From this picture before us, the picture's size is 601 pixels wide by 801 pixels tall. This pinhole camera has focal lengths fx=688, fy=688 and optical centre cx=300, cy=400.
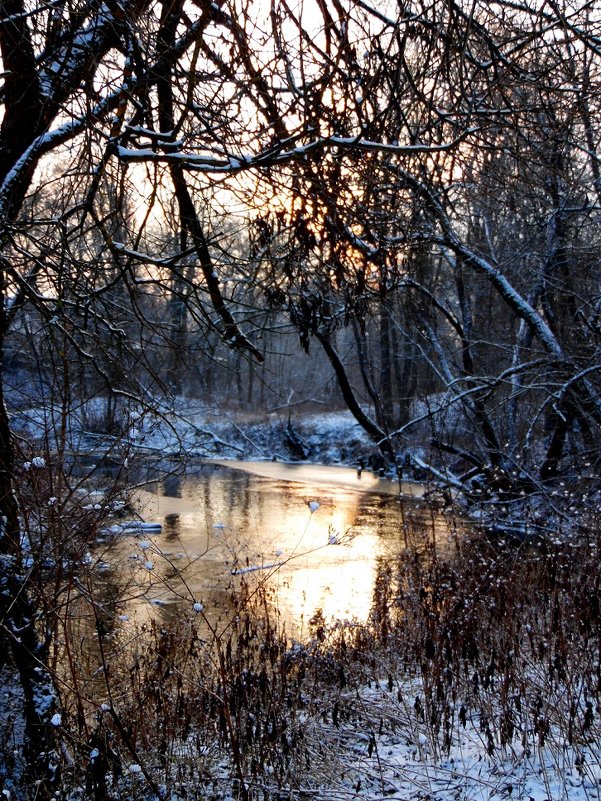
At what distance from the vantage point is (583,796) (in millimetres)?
3434

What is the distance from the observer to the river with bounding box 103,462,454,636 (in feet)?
25.1

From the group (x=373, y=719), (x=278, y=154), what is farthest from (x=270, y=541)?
(x=278, y=154)

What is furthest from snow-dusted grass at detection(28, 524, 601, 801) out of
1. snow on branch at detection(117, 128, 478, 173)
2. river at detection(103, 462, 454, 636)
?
snow on branch at detection(117, 128, 478, 173)

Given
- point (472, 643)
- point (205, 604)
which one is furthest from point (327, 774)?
point (205, 604)

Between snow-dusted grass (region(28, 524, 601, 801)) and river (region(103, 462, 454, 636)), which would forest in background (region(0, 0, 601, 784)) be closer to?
snow-dusted grass (region(28, 524, 601, 801))

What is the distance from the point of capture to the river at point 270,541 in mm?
7660

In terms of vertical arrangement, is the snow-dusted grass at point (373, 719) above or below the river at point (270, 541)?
above

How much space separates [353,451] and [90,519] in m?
19.5

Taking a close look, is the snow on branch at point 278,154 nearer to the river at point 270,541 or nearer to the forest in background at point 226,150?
the forest in background at point 226,150

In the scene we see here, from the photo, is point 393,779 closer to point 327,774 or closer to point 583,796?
point 327,774

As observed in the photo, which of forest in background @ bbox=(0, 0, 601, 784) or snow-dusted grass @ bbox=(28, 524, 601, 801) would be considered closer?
forest in background @ bbox=(0, 0, 601, 784)

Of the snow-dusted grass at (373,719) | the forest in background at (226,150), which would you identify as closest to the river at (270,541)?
the snow-dusted grass at (373,719)

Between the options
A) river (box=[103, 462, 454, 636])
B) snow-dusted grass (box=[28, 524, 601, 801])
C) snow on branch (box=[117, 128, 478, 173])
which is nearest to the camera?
snow on branch (box=[117, 128, 478, 173])

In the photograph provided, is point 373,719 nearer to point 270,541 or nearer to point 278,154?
point 278,154
